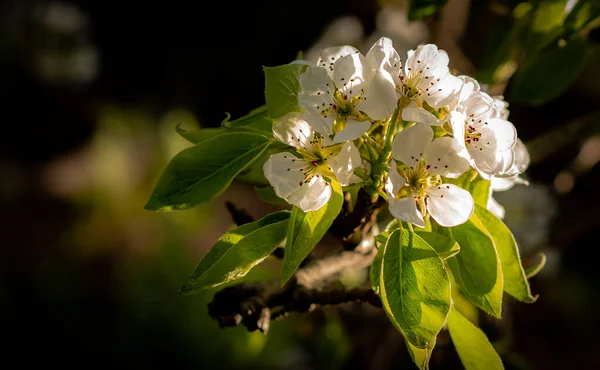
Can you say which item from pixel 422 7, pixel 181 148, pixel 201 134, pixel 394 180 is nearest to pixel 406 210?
pixel 394 180

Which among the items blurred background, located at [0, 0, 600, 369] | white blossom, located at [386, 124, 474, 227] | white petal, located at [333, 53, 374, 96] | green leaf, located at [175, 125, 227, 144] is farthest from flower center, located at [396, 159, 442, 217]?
blurred background, located at [0, 0, 600, 369]

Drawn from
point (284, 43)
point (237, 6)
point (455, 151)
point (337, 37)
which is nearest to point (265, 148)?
point (455, 151)

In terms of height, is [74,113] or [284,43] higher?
[284,43]

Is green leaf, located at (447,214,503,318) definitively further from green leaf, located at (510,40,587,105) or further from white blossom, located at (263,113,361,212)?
green leaf, located at (510,40,587,105)

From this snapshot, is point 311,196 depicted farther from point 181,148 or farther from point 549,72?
point 181,148

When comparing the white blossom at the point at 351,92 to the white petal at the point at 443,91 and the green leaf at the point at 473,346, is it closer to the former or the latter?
the white petal at the point at 443,91

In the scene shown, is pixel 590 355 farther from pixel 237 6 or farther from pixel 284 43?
pixel 237 6

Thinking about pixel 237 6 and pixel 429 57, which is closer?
pixel 429 57
